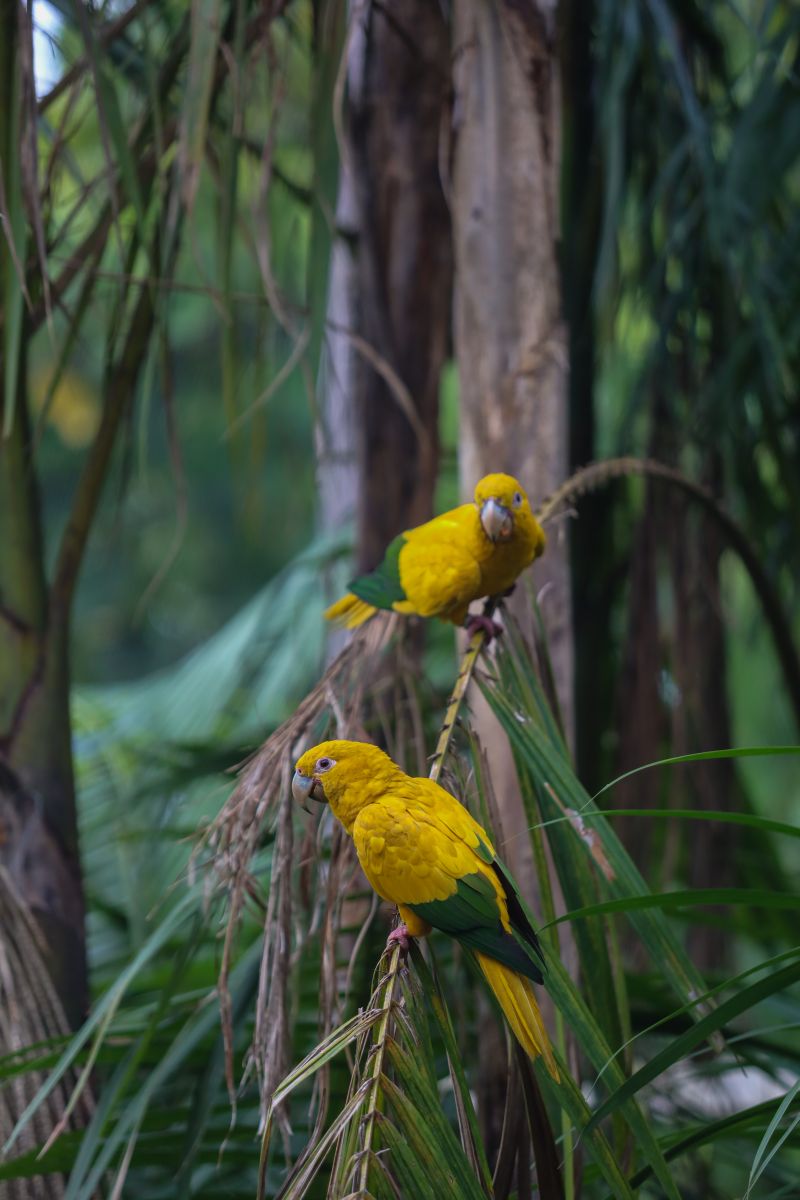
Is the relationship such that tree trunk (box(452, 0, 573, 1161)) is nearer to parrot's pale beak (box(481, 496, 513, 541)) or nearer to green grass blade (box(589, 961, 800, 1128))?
parrot's pale beak (box(481, 496, 513, 541))

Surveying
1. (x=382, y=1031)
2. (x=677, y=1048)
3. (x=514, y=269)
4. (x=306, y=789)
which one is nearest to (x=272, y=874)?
(x=306, y=789)

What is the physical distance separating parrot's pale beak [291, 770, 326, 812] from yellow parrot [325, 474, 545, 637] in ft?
1.29

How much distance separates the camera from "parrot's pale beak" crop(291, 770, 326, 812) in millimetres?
1052

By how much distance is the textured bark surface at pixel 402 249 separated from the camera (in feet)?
6.68

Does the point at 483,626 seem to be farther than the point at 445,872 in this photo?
Yes

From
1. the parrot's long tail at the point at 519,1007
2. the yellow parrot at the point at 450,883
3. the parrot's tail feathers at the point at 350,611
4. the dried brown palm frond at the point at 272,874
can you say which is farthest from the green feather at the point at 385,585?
the parrot's long tail at the point at 519,1007

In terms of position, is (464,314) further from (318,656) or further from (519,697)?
(318,656)

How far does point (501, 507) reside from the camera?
4.50ft

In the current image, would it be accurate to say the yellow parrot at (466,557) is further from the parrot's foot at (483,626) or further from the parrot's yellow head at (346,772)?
the parrot's yellow head at (346,772)

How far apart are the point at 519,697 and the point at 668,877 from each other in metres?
1.10

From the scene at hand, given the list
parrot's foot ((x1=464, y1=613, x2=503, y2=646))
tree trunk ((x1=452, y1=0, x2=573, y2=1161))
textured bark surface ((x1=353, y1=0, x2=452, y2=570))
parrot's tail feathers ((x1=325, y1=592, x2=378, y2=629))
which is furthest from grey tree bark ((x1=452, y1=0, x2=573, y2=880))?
textured bark surface ((x1=353, y1=0, x2=452, y2=570))

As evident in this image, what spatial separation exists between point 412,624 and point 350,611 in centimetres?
14

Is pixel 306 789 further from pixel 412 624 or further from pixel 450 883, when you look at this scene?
pixel 412 624

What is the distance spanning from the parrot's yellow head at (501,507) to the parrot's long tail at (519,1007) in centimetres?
60
